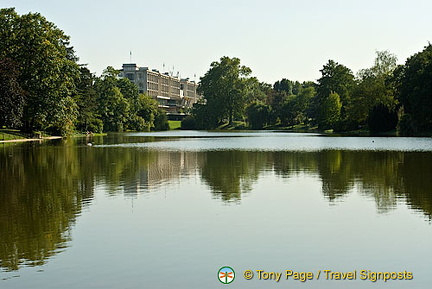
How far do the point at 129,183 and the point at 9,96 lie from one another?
→ 133 ft

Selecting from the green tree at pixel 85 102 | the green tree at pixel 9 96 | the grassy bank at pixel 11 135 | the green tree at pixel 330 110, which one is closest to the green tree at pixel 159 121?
the green tree at pixel 85 102

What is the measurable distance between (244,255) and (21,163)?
23.7 meters

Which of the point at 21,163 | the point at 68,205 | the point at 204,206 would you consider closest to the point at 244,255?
the point at 204,206

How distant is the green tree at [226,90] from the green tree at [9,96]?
4057 inches

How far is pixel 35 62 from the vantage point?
65.8 m

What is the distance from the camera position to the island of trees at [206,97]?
6594 cm

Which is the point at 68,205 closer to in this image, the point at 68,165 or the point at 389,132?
the point at 68,165

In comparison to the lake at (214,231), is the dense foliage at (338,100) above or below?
above

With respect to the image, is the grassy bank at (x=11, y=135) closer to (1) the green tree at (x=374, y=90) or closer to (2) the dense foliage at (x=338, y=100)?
(2) the dense foliage at (x=338, y=100)

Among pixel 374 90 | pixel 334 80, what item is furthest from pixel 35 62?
pixel 334 80

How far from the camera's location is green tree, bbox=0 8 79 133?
216 feet
